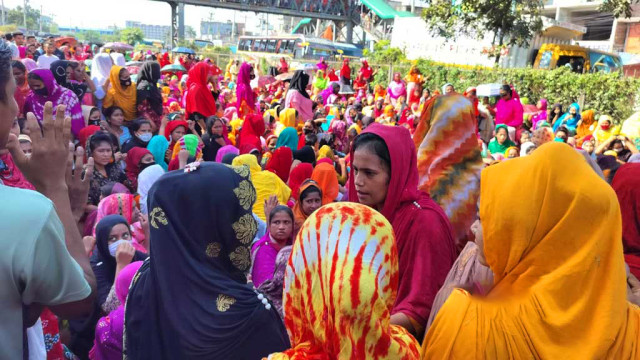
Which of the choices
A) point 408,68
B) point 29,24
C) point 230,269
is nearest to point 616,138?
point 230,269

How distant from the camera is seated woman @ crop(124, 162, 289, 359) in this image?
5.70ft

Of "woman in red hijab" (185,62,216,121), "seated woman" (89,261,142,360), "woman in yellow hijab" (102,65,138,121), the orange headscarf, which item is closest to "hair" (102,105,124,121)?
"woman in yellow hijab" (102,65,138,121)

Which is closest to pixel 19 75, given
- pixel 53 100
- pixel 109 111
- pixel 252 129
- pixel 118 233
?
pixel 53 100

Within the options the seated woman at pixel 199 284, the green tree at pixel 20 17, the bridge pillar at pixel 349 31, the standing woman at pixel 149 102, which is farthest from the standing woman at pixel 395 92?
the green tree at pixel 20 17

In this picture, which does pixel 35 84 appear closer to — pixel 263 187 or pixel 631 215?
pixel 263 187

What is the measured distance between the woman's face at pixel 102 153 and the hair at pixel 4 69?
11.1 feet

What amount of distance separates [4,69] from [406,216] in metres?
→ 1.51

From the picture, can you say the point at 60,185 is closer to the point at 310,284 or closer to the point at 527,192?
the point at 310,284

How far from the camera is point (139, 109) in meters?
6.90

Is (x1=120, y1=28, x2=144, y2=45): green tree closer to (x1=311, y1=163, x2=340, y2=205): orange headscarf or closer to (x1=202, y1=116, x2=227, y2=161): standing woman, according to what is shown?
(x1=202, y1=116, x2=227, y2=161): standing woman

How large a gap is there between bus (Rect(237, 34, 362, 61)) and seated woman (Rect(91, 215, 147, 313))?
1102 inches

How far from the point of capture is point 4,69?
4.44 feet

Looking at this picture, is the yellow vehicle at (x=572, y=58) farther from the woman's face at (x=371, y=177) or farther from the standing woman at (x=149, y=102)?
the woman's face at (x=371, y=177)

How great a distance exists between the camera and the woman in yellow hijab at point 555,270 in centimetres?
137
